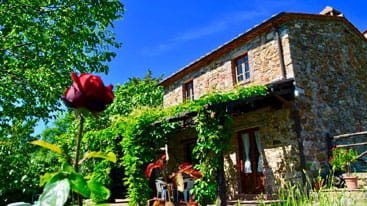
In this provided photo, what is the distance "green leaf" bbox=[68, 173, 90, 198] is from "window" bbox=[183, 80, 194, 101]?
37.0 feet

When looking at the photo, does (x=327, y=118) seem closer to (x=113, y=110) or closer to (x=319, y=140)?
(x=319, y=140)

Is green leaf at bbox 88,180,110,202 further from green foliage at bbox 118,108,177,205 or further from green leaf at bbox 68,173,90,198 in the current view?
green foliage at bbox 118,108,177,205

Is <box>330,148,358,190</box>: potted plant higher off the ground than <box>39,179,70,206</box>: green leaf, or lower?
higher

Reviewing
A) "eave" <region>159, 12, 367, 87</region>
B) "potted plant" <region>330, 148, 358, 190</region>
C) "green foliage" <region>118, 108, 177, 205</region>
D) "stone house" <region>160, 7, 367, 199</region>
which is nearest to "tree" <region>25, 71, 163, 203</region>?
"green foliage" <region>118, 108, 177, 205</region>

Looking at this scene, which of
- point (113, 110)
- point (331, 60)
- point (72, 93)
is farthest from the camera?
point (113, 110)

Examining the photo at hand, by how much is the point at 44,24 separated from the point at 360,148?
359 inches

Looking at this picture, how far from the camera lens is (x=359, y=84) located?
32.7 ft

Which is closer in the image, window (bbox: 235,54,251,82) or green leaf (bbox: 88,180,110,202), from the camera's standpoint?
green leaf (bbox: 88,180,110,202)

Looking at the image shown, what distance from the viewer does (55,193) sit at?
2.13 ft

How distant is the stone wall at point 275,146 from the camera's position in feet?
24.3

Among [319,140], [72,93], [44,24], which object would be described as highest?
[44,24]

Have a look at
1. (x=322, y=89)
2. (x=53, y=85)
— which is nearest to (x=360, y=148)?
(x=322, y=89)

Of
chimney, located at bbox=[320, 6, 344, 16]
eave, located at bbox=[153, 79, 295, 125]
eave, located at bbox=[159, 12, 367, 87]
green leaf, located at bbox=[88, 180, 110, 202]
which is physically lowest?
green leaf, located at bbox=[88, 180, 110, 202]

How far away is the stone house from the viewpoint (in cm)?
761
